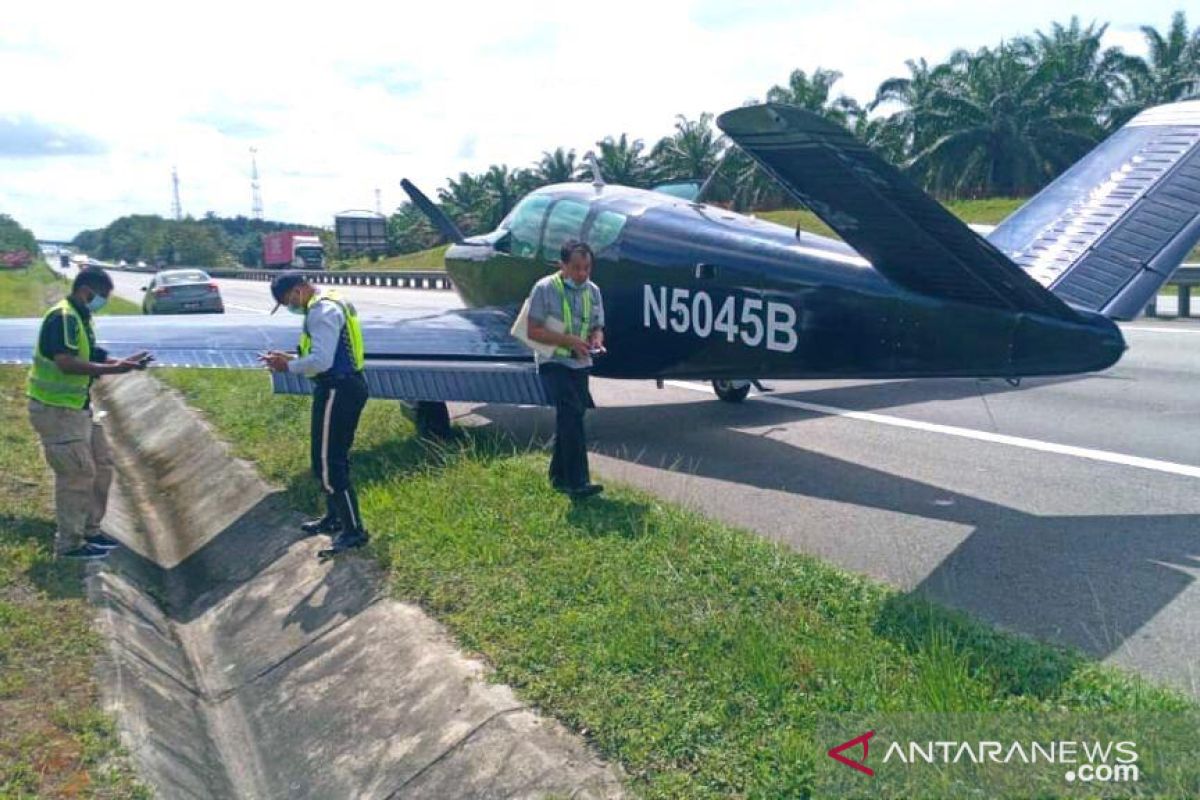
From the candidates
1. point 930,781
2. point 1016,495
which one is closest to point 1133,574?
point 1016,495

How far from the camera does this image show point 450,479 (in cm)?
760

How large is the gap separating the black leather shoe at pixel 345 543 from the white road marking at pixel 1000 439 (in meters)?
5.45

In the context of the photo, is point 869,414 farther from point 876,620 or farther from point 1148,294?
point 876,620

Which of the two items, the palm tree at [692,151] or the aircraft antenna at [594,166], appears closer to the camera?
the aircraft antenna at [594,166]

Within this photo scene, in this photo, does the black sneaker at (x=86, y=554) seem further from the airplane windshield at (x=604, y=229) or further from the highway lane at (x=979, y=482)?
the airplane windshield at (x=604, y=229)

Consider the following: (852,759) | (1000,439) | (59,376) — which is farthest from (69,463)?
(1000,439)

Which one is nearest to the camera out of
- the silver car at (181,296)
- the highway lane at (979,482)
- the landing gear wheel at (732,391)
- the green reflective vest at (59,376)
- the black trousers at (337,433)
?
the highway lane at (979,482)

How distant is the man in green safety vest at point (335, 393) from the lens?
6383 mm

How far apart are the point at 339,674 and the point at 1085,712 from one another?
11.8ft

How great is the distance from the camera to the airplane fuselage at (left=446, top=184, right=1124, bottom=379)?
6363mm

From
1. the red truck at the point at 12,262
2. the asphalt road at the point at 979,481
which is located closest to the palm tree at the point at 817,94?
the asphalt road at the point at 979,481

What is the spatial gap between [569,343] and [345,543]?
2.00 m

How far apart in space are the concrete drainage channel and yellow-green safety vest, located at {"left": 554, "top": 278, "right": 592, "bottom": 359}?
197 centimetres

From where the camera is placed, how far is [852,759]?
11.5ft
